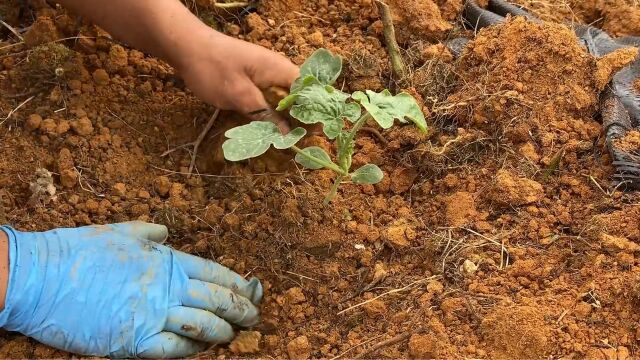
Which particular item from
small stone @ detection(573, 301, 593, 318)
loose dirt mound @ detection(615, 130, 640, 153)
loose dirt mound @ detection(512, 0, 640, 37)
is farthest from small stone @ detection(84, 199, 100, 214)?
loose dirt mound @ detection(512, 0, 640, 37)

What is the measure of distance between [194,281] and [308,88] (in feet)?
1.89

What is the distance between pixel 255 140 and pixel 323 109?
0.57ft

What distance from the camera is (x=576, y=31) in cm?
214

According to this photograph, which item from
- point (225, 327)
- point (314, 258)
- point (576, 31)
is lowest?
point (225, 327)

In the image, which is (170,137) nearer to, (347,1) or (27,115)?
(27,115)

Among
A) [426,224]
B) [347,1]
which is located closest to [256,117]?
[426,224]

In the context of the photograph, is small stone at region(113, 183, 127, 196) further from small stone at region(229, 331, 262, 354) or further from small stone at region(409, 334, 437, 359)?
small stone at region(409, 334, 437, 359)

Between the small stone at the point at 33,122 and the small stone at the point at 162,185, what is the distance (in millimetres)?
374

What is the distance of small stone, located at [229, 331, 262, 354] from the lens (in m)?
1.64

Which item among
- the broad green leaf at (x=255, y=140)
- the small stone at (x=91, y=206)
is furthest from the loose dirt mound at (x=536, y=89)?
the small stone at (x=91, y=206)

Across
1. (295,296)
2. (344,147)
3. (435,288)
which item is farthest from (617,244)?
(295,296)

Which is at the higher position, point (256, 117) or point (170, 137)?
point (256, 117)

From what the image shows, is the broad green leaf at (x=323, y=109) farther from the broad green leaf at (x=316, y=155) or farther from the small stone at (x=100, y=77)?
the small stone at (x=100, y=77)

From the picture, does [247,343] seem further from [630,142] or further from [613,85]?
[613,85]
